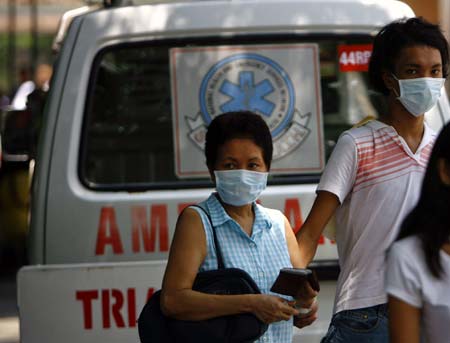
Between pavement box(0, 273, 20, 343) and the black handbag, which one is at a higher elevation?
the black handbag

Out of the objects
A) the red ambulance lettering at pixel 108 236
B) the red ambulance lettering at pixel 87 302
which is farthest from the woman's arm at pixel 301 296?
the red ambulance lettering at pixel 108 236

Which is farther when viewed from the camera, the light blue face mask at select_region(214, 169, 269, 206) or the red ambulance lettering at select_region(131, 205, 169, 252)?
the red ambulance lettering at select_region(131, 205, 169, 252)

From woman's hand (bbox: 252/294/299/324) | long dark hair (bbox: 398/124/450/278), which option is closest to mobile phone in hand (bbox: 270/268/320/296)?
woman's hand (bbox: 252/294/299/324)

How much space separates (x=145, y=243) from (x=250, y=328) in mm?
1704

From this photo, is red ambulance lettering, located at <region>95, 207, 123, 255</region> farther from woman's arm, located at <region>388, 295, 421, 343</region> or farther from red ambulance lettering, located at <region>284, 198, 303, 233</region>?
woman's arm, located at <region>388, 295, 421, 343</region>

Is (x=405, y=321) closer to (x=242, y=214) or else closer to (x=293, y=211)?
(x=242, y=214)

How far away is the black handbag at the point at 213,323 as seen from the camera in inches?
126

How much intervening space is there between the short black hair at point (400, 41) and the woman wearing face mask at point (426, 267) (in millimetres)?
1077

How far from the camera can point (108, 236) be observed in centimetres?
484

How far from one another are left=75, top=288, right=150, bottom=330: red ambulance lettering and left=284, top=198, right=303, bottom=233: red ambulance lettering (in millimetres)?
700

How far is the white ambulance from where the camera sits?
4.90 meters

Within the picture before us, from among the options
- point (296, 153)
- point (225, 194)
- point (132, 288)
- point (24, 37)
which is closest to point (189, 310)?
point (225, 194)

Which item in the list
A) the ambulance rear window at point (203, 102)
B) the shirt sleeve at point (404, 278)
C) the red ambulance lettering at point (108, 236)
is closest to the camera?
the shirt sleeve at point (404, 278)

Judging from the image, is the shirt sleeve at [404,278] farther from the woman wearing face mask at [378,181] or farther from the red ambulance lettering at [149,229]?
the red ambulance lettering at [149,229]
